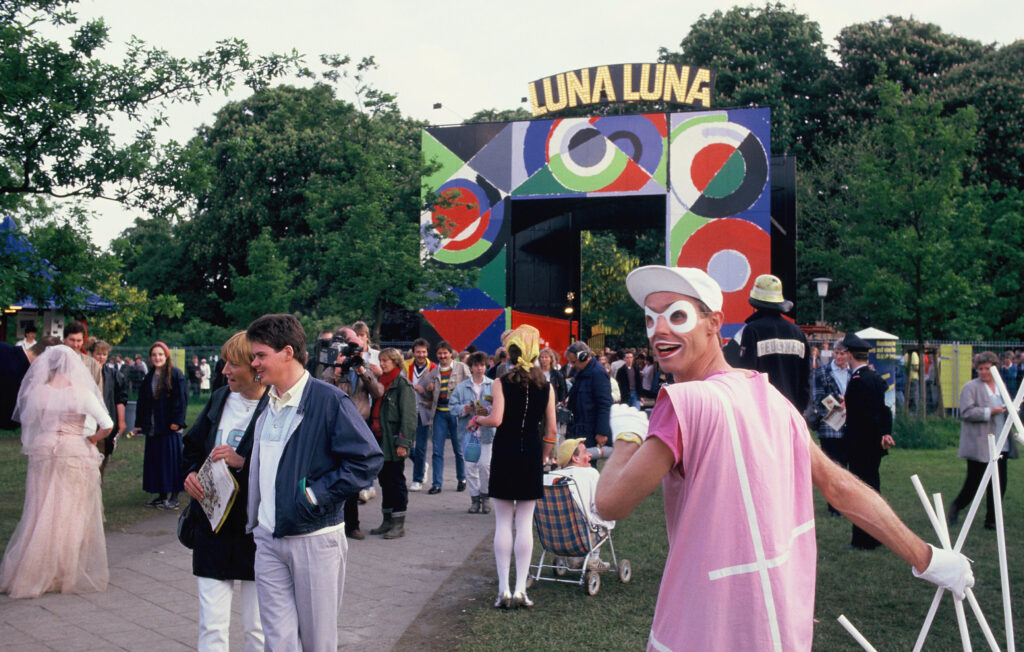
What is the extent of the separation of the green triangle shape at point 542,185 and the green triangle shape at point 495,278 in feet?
5.58

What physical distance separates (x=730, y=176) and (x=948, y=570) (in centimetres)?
2095

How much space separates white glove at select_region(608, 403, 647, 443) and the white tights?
419cm

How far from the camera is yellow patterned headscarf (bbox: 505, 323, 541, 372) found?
677 centimetres

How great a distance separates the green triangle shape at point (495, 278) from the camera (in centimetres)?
2361

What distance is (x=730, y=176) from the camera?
Result: 890 inches

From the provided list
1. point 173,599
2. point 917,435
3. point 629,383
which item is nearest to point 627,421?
point 173,599

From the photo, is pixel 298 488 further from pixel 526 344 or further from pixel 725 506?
pixel 526 344

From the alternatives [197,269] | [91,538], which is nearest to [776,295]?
[91,538]

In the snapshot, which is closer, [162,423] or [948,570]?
[948,570]

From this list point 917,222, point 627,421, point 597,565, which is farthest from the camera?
→ point 917,222

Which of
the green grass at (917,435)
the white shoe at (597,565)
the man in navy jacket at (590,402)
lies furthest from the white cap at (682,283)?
the green grass at (917,435)

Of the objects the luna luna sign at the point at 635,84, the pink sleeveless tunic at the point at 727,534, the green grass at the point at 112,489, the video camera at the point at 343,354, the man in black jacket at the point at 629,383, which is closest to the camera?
the pink sleeveless tunic at the point at 727,534

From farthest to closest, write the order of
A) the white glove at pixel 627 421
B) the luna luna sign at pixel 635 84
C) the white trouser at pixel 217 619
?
the luna luna sign at pixel 635 84
the white trouser at pixel 217 619
the white glove at pixel 627 421

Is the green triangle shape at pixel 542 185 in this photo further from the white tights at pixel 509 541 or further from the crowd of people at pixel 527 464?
the white tights at pixel 509 541
